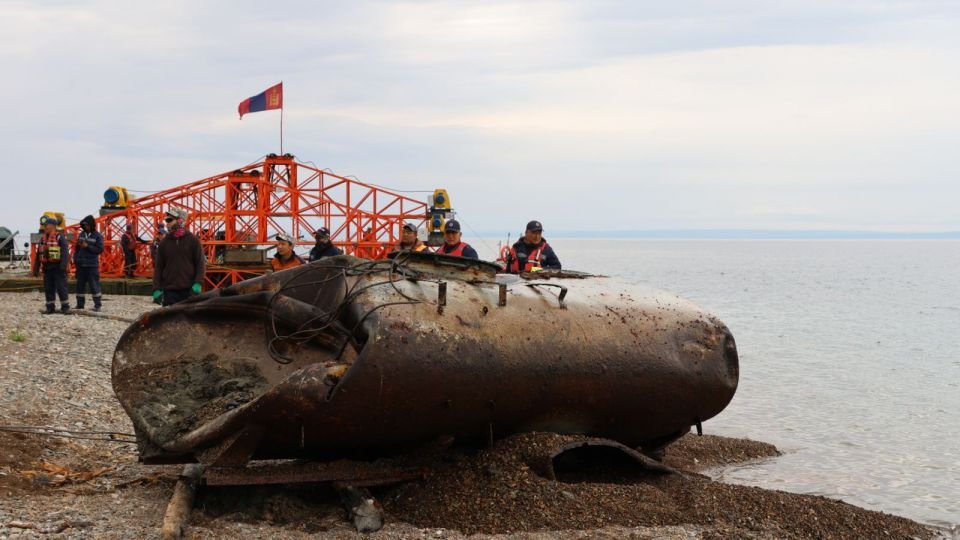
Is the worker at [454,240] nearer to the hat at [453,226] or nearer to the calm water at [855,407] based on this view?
the hat at [453,226]

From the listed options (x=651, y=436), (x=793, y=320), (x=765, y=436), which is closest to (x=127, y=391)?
(x=651, y=436)

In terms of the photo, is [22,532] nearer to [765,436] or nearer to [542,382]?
[542,382]

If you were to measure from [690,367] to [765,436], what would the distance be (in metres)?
5.49

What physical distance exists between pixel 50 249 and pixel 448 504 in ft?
39.5

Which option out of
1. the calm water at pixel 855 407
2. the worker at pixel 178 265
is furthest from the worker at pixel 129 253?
the worker at pixel 178 265

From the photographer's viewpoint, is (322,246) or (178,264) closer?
(322,246)

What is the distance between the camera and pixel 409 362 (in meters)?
6.41

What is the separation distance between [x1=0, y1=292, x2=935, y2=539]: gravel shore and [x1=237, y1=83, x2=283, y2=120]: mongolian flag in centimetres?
2612

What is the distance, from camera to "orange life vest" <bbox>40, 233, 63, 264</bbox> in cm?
1641

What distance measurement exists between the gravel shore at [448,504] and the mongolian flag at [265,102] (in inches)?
1028

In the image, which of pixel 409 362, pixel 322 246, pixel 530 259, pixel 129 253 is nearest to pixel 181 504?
pixel 409 362

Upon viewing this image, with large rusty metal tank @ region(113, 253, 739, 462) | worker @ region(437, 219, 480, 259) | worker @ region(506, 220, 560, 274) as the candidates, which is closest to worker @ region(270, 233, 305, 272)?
worker @ region(437, 219, 480, 259)

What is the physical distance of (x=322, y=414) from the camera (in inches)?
250

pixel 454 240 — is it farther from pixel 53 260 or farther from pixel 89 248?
pixel 89 248
